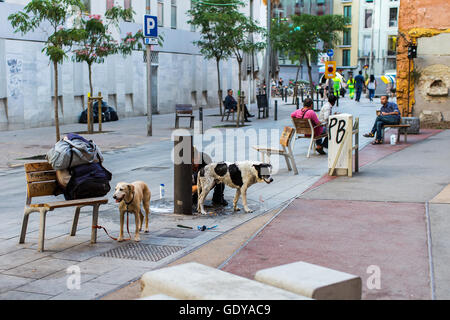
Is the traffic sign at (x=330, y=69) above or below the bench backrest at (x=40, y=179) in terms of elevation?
above

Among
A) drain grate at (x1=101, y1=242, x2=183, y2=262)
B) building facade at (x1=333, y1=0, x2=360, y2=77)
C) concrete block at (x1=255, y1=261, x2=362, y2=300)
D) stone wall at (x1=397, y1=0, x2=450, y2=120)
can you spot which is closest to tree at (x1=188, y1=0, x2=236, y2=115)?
stone wall at (x1=397, y1=0, x2=450, y2=120)

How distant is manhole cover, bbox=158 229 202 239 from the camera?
25.0 ft

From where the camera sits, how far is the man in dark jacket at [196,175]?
9.41m

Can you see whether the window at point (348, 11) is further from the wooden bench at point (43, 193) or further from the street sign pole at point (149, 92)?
the wooden bench at point (43, 193)

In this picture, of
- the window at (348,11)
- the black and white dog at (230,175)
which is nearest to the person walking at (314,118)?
the black and white dog at (230,175)

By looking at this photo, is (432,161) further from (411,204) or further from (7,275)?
(7,275)

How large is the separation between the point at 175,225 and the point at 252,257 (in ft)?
6.45

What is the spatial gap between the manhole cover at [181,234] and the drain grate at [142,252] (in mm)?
512

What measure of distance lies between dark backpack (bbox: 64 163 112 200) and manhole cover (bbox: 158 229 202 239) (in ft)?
3.01

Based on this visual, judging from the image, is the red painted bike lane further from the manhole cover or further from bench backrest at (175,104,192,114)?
bench backrest at (175,104,192,114)

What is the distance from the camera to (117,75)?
29734 mm

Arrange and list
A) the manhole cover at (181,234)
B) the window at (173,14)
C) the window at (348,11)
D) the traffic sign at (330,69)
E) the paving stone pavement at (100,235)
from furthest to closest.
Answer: the window at (348,11) < the window at (173,14) < the traffic sign at (330,69) < the manhole cover at (181,234) < the paving stone pavement at (100,235)
